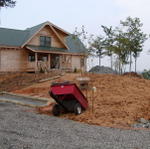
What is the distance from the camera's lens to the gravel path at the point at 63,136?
5367mm

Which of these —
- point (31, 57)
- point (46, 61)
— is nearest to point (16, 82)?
point (46, 61)

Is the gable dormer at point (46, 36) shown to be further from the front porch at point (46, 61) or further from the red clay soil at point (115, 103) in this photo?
the red clay soil at point (115, 103)

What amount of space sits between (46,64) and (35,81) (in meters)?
7.86

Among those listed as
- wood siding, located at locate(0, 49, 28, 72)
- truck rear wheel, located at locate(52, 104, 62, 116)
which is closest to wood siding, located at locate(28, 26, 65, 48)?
wood siding, located at locate(0, 49, 28, 72)

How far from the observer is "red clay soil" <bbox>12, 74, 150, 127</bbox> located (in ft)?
28.6

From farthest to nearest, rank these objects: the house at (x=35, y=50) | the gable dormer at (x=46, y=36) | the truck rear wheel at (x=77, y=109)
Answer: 1. the gable dormer at (x=46, y=36)
2. the house at (x=35, y=50)
3. the truck rear wheel at (x=77, y=109)

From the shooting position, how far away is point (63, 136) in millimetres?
6242

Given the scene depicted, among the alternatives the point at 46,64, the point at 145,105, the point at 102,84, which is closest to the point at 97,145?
the point at 145,105

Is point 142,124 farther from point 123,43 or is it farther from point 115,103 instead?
point 123,43

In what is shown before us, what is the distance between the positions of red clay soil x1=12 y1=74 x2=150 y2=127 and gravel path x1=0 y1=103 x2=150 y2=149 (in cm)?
114

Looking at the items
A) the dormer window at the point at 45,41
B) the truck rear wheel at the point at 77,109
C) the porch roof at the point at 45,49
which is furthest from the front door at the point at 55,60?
the truck rear wheel at the point at 77,109

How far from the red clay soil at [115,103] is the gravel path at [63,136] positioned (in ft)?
3.75

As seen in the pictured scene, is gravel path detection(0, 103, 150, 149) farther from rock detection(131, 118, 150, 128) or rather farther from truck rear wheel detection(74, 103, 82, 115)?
truck rear wheel detection(74, 103, 82, 115)

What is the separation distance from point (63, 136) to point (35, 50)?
2020 cm
